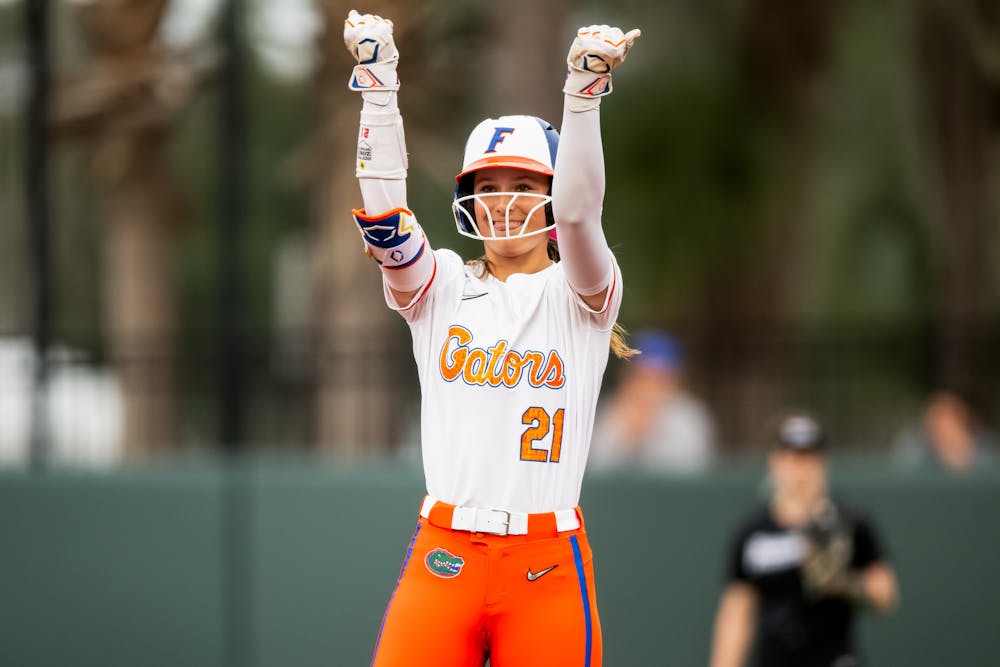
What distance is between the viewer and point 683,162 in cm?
1333

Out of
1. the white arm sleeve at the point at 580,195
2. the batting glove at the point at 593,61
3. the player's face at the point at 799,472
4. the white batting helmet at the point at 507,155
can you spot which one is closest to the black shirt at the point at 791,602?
the player's face at the point at 799,472

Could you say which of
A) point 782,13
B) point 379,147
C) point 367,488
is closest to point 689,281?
point 782,13

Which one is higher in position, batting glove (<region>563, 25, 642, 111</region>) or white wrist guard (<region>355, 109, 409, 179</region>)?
Answer: batting glove (<region>563, 25, 642, 111</region>)

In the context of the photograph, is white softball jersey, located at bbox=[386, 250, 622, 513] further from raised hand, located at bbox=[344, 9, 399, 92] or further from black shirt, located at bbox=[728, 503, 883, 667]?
black shirt, located at bbox=[728, 503, 883, 667]

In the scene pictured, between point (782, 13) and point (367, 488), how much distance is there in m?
6.64

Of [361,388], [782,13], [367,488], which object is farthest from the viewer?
[782,13]

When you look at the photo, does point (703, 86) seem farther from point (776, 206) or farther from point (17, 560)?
point (17, 560)

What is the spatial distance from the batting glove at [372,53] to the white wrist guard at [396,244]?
0.32 m

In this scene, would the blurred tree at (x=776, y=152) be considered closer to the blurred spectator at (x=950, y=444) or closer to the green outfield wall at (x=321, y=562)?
the blurred spectator at (x=950, y=444)

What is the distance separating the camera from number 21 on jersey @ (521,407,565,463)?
3.80 meters

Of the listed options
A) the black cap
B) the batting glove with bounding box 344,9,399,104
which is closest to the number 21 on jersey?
the batting glove with bounding box 344,9,399,104

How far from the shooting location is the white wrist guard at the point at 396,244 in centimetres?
374

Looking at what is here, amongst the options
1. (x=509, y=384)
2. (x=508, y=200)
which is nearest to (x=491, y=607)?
(x=509, y=384)

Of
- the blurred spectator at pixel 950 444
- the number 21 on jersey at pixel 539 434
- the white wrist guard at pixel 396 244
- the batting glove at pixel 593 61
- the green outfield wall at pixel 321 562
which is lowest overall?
the green outfield wall at pixel 321 562
